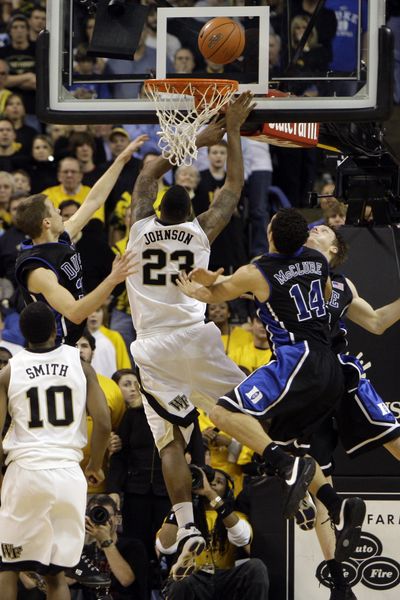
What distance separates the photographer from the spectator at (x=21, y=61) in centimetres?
1385

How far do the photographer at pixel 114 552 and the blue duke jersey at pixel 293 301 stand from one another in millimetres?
2355

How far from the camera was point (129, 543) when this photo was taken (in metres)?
9.46

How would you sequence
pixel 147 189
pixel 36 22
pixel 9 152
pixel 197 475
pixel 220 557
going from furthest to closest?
pixel 36 22, pixel 9 152, pixel 220 557, pixel 197 475, pixel 147 189

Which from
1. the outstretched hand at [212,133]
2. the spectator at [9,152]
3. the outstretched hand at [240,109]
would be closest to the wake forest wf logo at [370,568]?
the outstretched hand at [212,133]

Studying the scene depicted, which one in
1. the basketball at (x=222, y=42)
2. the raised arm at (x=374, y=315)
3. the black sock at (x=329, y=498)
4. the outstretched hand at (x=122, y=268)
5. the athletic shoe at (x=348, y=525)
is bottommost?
the athletic shoe at (x=348, y=525)

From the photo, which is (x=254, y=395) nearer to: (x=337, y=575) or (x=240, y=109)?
(x=337, y=575)

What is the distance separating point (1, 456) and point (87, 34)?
6799 millimetres

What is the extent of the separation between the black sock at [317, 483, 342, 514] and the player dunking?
168 centimetres

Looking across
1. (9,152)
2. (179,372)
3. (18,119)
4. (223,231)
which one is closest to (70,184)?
(9,152)

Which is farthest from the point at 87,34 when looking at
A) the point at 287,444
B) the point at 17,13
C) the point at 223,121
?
the point at 287,444

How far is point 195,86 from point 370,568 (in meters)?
3.95

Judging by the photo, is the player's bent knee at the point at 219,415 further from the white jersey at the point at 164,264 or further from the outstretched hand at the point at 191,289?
the white jersey at the point at 164,264

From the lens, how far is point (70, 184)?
12.4 metres

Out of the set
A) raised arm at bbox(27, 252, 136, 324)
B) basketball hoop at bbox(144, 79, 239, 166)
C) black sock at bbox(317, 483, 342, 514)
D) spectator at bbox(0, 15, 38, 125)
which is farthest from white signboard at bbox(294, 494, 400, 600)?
spectator at bbox(0, 15, 38, 125)
